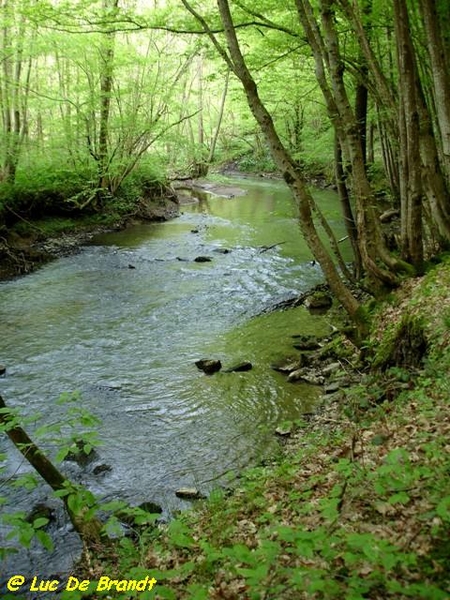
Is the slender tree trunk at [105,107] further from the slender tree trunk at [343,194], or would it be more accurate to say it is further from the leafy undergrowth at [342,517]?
the leafy undergrowth at [342,517]

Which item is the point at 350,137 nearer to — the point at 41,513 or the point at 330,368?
the point at 330,368

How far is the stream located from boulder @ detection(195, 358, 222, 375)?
105 millimetres

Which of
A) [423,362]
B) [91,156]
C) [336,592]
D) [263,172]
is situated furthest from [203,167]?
[336,592]

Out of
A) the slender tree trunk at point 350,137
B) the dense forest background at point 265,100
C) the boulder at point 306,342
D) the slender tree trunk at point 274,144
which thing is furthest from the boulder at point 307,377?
the slender tree trunk at point 350,137

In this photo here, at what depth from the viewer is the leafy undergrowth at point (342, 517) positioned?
2619 mm

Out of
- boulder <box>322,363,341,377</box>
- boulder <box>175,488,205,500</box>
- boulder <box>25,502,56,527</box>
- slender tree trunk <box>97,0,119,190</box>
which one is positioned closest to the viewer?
boulder <box>25,502,56,527</box>

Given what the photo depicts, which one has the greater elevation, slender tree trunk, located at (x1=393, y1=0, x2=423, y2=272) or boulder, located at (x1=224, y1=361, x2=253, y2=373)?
slender tree trunk, located at (x1=393, y1=0, x2=423, y2=272)

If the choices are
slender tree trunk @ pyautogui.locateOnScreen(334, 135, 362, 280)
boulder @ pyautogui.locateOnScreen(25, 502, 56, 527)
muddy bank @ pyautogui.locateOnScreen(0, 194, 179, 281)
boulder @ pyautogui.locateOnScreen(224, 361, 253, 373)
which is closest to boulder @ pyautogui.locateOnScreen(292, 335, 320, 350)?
boulder @ pyautogui.locateOnScreen(224, 361, 253, 373)

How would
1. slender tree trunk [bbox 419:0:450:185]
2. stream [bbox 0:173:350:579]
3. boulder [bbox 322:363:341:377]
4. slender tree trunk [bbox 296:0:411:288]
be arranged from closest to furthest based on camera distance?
1. stream [bbox 0:173:350:579]
2. slender tree trunk [bbox 419:0:450:185]
3. slender tree trunk [bbox 296:0:411:288]
4. boulder [bbox 322:363:341:377]

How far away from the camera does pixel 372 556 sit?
2432 millimetres

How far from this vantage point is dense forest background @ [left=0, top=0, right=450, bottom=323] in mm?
7125

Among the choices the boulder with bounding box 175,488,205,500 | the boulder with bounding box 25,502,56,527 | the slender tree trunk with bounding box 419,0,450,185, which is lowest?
the boulder with bounding box 25,502,56,527

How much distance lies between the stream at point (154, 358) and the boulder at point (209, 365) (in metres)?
0.10

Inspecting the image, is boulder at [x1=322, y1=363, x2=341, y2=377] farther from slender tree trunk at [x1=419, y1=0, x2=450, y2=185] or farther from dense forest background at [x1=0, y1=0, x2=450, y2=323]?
slender tree trunk at [x1=419, y1=0, x2=450, y2=185]
